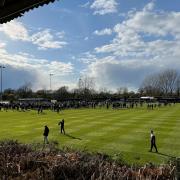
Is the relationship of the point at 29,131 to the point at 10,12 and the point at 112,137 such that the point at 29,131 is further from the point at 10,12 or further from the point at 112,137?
the point at 10,12

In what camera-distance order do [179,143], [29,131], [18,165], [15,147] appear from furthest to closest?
[29,131], [179,143], [15,147], [18,165]

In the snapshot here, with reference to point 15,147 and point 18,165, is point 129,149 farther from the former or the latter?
point 18,165

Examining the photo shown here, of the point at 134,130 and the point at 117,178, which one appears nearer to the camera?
the point at 117,178

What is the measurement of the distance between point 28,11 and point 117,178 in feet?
14.8

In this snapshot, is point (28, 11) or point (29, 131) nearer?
point (28, 11)

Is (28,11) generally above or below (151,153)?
above

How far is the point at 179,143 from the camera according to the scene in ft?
119

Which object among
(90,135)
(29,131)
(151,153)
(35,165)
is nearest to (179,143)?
(151,153)

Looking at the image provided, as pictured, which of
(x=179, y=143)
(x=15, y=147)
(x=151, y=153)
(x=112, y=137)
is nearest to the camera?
(x=15, y=147)

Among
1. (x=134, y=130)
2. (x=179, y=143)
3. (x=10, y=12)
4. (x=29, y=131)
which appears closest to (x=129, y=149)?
(x=179, y=143)

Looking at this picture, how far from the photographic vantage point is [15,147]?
15352mm

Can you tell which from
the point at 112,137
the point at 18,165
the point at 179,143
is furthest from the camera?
the point at 112,137

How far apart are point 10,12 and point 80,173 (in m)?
4.33

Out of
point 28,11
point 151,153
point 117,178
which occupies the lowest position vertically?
point 151,153
